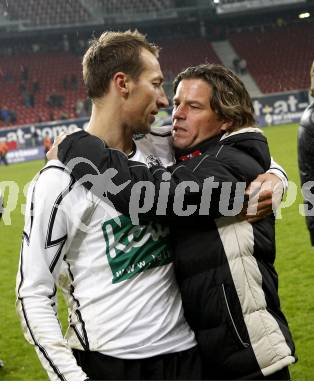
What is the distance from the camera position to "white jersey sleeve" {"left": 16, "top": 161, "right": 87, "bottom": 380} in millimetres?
1576

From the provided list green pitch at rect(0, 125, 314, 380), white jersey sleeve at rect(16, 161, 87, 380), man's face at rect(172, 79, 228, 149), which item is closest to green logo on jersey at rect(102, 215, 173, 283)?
white jersey sleeve at rect(16, 161, 87, 380)

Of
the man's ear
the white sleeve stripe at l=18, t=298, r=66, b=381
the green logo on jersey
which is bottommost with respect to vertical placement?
the white sleeve stripe at l=18, t=298, r=66, b=381

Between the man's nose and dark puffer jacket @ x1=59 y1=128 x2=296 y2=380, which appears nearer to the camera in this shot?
dark puffer jacket @ x1=59 y1=128 x2=296 y2=380

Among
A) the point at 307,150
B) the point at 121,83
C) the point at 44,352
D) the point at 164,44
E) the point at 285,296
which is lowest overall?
the point at 285,296

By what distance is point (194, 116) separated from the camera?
6.14 ft

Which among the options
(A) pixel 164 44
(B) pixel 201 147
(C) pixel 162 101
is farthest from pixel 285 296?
(A) pixel 164 44

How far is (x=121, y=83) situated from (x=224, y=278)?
605mm

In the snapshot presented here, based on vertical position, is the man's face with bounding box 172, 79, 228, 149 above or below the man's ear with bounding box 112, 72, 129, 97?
below

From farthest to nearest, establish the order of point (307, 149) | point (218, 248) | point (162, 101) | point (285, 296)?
1. point (285, 296)
2. point (307, 149)
3. point (162, 101)
4. point (218, 248)

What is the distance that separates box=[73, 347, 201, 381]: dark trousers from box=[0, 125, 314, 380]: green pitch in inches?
76.9

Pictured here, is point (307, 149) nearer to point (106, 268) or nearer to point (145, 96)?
point (145, 96)

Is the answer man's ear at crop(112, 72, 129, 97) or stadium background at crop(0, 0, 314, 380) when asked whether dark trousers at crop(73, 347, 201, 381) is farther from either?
stadium background at crop(0, 0, 314, 380)

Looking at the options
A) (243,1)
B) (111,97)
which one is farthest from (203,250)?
(243,1)

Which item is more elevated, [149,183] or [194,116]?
[194,116]
